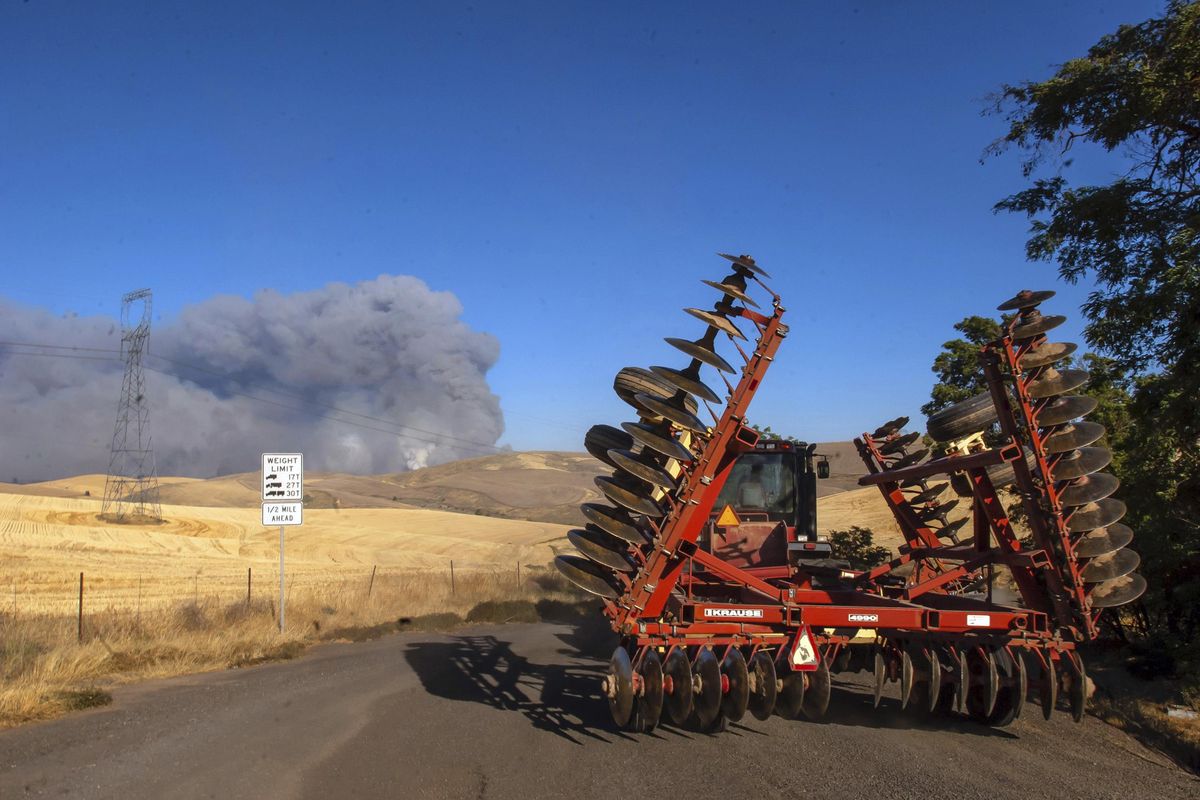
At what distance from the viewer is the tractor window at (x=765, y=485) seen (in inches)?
539

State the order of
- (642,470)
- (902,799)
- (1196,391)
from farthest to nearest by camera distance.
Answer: (1196,391)
(642,470)
(902,799)

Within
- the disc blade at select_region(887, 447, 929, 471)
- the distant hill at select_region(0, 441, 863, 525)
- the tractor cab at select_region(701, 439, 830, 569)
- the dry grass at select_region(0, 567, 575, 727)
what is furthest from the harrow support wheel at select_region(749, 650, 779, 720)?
the distant hill at select_region(0, 441, 863, 525)

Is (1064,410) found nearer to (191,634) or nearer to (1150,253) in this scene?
(1150,253)

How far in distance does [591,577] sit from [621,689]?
1.02 metres

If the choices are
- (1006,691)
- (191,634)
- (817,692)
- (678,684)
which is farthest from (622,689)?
(191,634)

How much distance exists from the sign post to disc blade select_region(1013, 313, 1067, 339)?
11.7m

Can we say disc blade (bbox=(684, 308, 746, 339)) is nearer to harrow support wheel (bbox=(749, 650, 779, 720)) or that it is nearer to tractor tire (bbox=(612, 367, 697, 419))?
tractor tire (bbox=(612, 367, 697, 419))

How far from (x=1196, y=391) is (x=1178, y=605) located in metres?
3.81

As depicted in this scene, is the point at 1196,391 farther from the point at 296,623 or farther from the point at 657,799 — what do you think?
the point at 296,623

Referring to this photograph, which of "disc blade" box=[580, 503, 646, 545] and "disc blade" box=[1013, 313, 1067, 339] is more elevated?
"disc blade" box=[1013, 313, 1067, 339]

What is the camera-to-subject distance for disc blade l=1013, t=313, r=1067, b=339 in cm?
824

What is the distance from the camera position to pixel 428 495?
4454 inches

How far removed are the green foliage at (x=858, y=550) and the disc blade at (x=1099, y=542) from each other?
1078cm

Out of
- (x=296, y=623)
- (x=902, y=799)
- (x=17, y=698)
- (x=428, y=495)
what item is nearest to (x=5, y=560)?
(x=296, y=623)
